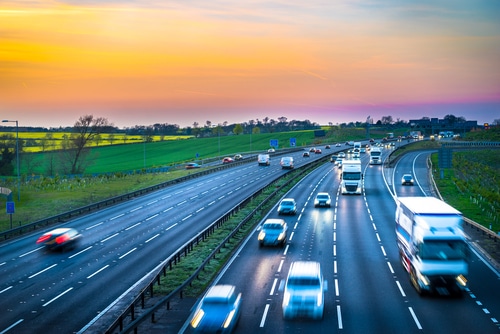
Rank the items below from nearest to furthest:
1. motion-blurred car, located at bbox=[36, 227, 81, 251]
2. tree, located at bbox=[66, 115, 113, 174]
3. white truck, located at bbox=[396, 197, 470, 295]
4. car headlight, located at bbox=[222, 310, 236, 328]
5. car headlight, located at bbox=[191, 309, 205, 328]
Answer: car headlight, located at bbox=[191, 309, 205, 328], car headlight, located at bbox=[222, 310, 236, 328], white truck, located at bbox=[396, 197, 470, 295], motion-blurred car, located at bbox=[36, 227, 81, 251], tree, located at bbox=[66, 115, 113, 174]

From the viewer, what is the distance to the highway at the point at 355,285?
23953 millimetres

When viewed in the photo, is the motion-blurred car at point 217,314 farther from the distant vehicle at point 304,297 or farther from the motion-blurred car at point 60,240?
the motion-blurred car at point 60,240

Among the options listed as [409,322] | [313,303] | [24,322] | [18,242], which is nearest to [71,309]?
[24,322]

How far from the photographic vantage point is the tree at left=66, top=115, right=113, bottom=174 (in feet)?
436

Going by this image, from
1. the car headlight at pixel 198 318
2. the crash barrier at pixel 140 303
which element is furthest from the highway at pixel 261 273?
the car headlight at pixel 198 318

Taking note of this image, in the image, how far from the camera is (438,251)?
2609 cm

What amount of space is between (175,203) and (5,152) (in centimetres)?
8338

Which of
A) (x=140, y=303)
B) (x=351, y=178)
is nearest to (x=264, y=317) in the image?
(x=140, y=303)

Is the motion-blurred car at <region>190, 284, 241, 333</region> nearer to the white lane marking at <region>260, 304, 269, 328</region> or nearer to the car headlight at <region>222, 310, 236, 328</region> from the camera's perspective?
the car headlight at <region>222, 310, 236, 328</region>

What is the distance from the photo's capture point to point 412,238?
2869cm

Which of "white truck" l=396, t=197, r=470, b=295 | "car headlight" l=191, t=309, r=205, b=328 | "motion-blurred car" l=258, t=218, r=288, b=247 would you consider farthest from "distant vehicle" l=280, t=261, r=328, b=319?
"motion-blurred car" l=258, t=218, r=288, b=247

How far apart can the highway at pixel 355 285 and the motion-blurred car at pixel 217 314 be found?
4.67 ft

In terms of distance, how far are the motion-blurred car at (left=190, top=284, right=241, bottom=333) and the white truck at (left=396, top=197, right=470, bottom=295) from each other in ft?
33.5

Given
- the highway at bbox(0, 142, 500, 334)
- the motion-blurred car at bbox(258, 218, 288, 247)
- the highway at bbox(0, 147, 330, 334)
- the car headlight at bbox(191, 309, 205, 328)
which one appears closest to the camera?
the car headlight at bbox(191, 309, 205, 328)
